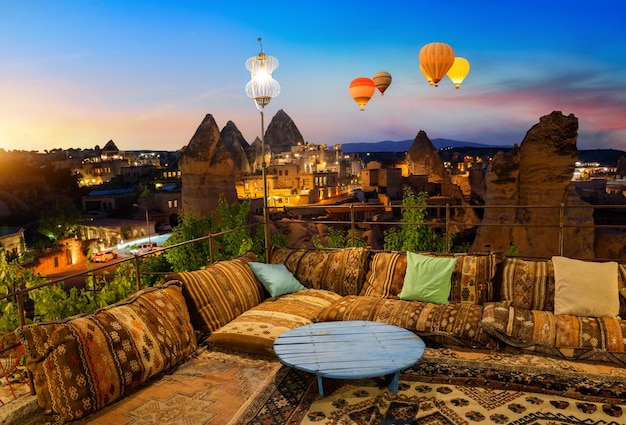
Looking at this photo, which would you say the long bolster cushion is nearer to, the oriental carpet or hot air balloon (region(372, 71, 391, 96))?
the oriental carpet

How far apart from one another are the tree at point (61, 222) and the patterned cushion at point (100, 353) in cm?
2745

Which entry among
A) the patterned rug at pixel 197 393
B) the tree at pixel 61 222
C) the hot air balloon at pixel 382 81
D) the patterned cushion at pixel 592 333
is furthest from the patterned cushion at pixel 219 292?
the tree at pixel 61 222

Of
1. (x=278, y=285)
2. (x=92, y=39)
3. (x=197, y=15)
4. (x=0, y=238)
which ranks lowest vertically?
Result: (x=0, y=238)

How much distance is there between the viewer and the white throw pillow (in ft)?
11.6

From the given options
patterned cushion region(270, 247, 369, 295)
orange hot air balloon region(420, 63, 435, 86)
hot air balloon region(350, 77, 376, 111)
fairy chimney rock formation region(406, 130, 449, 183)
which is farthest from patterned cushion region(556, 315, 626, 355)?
fairy chimney rock formation region(406, 130, 449, 183)

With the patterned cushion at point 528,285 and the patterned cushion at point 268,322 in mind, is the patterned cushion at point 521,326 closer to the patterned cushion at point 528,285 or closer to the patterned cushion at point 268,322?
the patterned cushion at point 528,285

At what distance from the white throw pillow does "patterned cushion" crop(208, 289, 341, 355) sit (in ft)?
6.75

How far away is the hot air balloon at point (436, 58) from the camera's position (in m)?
8.62

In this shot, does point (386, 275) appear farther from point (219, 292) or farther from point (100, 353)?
point (100, 353)

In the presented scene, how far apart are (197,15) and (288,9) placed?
2288 mm

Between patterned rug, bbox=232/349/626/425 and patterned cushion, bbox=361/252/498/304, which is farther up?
patterned cushion, bbox=361/252/498/304

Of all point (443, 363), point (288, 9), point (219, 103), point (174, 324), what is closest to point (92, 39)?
point (288, 9)

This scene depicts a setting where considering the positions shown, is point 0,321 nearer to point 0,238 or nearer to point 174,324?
point 174,324

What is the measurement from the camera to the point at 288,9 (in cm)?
1093
